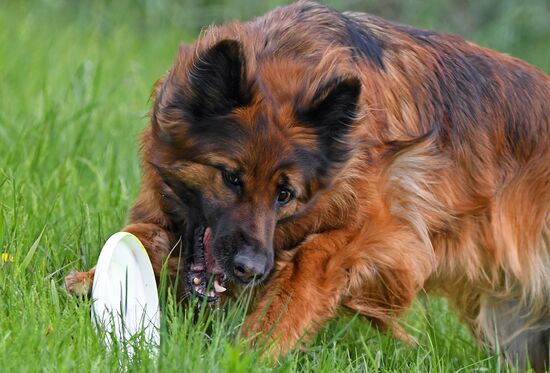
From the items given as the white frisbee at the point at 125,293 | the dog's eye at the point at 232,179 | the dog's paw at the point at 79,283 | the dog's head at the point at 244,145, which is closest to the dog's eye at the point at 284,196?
the dog's head at the point at 244,145

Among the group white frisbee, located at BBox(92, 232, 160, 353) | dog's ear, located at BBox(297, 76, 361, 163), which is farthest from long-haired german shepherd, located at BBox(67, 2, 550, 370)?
white frisbee, located at BBox(92, 232, 160, 353)

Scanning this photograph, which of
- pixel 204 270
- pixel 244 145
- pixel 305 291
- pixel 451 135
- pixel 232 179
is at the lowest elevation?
pixel 305 291

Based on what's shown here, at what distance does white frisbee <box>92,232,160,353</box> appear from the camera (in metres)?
3.79

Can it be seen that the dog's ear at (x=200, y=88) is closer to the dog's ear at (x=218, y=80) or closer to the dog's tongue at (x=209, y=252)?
the dog's ear at (x=218, y=80)

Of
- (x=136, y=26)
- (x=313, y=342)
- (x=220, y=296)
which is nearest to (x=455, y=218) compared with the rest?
(x=313, y=342)

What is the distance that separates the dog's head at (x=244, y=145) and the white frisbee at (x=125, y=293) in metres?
0.29

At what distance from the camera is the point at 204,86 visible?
13.7ft

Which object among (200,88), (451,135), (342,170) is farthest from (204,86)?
(451,135)

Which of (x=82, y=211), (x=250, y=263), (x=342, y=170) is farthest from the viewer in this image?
(x=82, y=211)

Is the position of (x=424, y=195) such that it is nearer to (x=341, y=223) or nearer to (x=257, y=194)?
(x=341, y=223)

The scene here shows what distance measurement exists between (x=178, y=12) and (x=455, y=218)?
6916 millimetres

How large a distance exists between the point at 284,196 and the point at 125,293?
80 cm

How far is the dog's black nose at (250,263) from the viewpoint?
13.4 feet

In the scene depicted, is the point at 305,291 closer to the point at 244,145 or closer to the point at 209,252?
the point at 209,252
